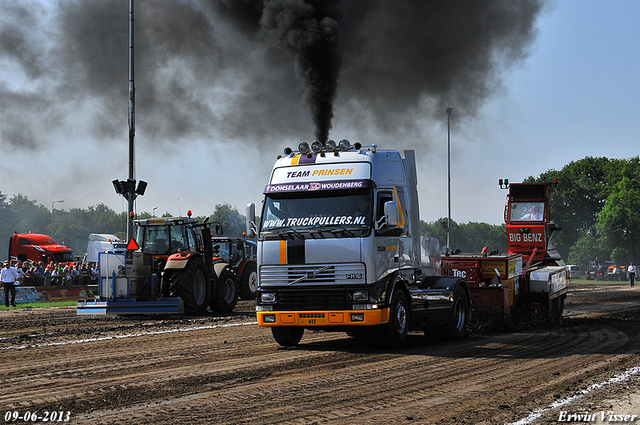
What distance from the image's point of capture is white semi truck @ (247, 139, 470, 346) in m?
10.5

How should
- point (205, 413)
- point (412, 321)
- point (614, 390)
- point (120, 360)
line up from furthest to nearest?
1. point (412, 321)
2. point (120, 360)
3. point (614, 390)
4. point (205, 413)

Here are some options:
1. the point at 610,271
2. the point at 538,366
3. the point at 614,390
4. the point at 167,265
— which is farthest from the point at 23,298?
the point at 610,271

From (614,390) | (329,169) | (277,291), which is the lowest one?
(614,390)

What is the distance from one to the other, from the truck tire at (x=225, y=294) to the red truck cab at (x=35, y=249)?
83.2ft

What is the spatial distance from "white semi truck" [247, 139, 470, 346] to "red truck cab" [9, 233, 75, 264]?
34.2 m

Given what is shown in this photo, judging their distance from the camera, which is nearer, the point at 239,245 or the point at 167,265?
the point at 167,265

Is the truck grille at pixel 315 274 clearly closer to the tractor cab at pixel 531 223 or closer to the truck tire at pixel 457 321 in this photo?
the truck tire at pixel 457 321

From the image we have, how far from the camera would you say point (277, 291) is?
1089 centimetres

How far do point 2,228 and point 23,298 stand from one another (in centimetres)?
6842

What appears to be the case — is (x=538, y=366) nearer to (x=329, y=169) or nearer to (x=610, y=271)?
(x=329, y=169)

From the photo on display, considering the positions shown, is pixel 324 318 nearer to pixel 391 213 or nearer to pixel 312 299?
pixel 312 299

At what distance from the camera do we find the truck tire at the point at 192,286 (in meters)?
17.4

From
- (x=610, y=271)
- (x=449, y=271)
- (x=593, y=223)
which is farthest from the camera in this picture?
(x=593, y=223)

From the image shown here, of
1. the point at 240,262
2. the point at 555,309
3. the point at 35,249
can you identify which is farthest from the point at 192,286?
the point at 35,249
